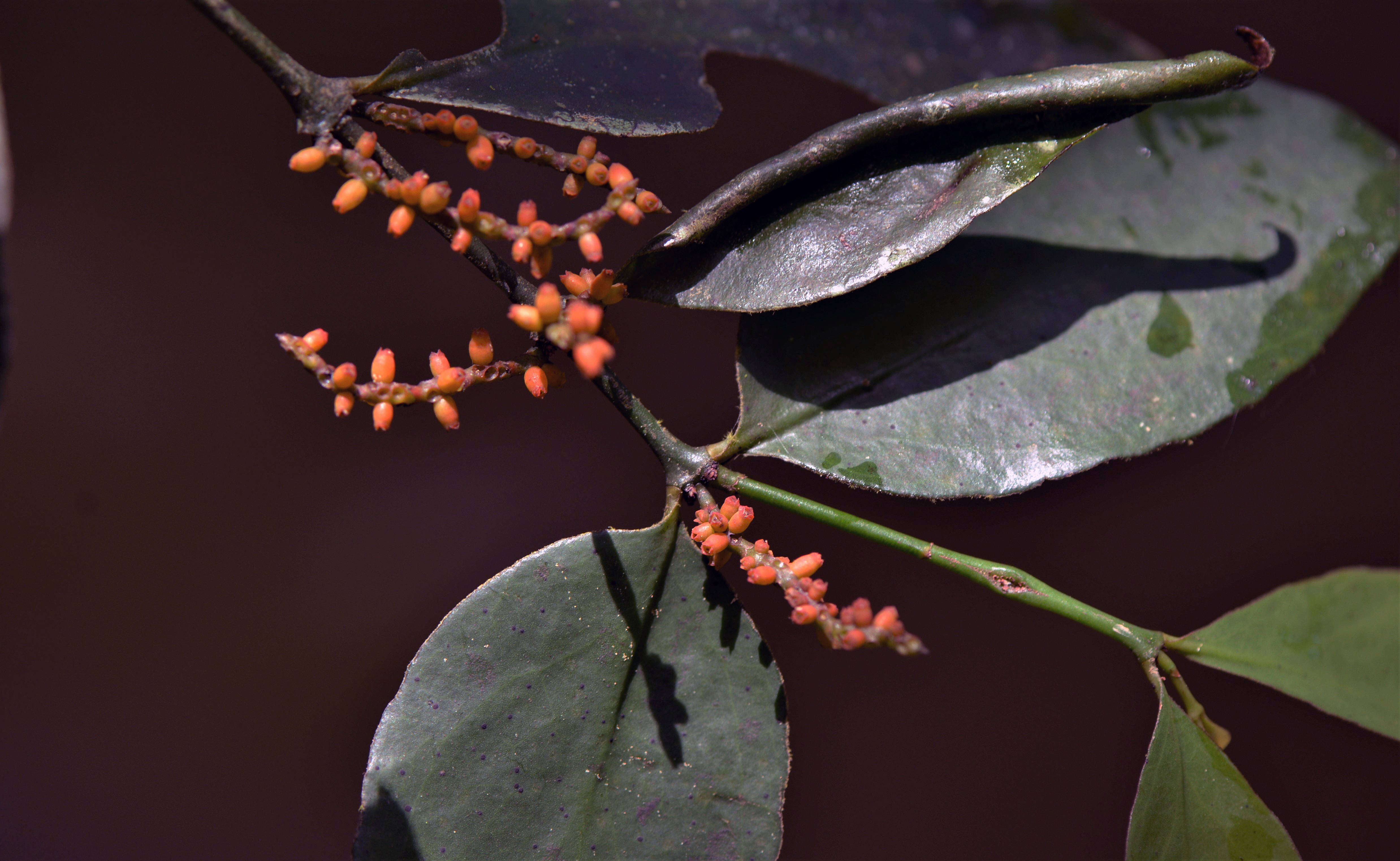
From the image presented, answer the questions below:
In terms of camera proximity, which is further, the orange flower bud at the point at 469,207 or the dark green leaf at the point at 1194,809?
the dark green leaf at the point at 1194,809

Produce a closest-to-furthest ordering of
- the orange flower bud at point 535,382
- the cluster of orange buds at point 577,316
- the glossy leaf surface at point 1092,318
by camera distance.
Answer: the cluster of orange buds at point 577,316 < the orange flower bud at point 535,382 < the glossy leaf surface at point 1092,318

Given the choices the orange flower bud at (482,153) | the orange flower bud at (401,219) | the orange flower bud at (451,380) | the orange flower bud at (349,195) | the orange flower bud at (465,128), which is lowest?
the orange flower bud at (451,380)

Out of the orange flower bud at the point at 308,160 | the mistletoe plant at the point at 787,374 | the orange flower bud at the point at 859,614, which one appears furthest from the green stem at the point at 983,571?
the orange flower bud at the point at 308,160

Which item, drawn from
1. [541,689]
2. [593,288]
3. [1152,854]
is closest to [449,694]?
[541,689]

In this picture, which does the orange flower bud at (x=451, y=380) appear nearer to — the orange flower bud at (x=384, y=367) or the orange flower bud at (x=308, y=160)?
the orange flower bud at (x=384, y=367)

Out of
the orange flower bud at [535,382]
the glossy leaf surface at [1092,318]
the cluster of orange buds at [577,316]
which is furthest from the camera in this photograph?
the glossy leaf surface at [1092,318]

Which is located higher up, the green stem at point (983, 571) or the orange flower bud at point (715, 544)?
the orange flower bud at point (715, 544)

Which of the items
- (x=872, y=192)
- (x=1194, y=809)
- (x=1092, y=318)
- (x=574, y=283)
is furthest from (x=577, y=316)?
(x=1194, y=809)
